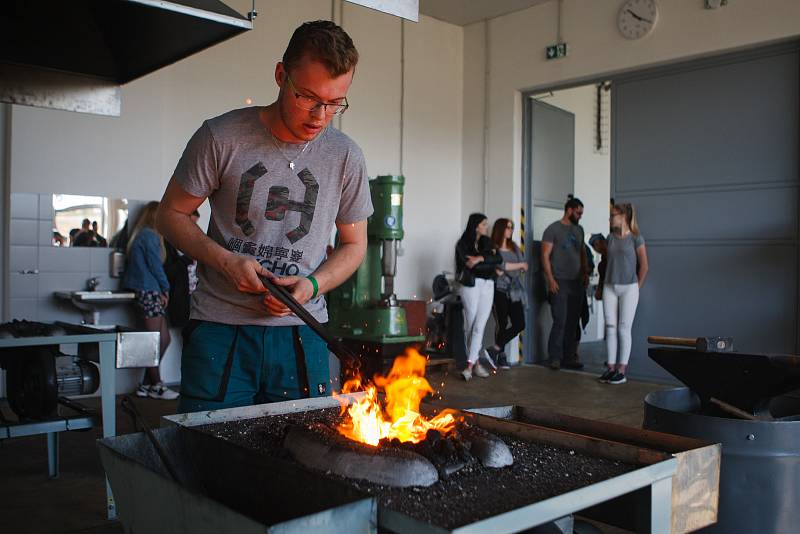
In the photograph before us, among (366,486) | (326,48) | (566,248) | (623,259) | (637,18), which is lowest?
(366,486)

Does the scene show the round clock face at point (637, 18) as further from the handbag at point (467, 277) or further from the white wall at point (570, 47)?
the handbag at point (467, 277)

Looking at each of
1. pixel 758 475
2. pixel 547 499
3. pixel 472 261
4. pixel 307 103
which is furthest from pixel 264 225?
pixel 472 261

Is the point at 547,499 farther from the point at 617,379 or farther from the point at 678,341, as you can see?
the point at 617,379

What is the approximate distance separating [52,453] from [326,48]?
2.94 metres

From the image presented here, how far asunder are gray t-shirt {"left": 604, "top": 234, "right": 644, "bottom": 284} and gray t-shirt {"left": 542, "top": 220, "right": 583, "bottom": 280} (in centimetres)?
88

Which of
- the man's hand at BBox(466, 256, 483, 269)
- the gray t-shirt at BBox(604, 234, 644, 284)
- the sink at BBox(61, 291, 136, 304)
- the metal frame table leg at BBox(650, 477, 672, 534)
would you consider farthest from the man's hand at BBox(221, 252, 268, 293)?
the gray t-shirt at BBox(604, 234, 644, 284)

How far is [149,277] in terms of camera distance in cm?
563

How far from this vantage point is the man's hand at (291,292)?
1.80 m

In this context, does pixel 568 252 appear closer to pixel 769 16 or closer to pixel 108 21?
pixel 769 16

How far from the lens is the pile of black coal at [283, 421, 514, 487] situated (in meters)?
1.33

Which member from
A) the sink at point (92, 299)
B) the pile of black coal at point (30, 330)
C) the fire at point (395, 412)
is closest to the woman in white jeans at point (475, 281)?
the sink at point (92, 299)

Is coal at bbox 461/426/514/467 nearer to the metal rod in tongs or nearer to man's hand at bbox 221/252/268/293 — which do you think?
the metal rod in tongs

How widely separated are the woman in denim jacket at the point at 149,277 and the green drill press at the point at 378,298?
1.38 m

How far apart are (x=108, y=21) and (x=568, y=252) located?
229 inches
